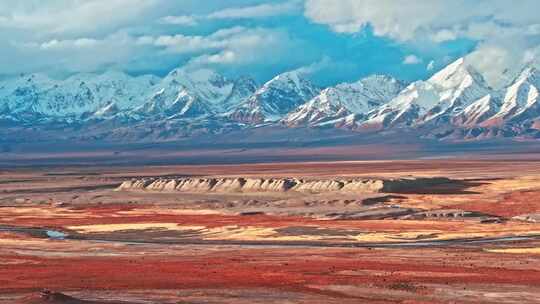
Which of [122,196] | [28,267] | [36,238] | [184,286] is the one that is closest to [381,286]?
[184,286]

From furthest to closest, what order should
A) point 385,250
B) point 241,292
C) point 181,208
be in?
point 181,208 < point 385,250 < point 241,292

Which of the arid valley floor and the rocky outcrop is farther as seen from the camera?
the rocky outcrop

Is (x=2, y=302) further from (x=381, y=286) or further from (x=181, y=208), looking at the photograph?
(x=181, y=208)

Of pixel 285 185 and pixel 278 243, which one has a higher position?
pixel 278 243

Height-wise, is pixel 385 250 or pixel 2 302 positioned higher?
pixel 2 302

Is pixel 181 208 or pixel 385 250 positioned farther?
pixel 181 208

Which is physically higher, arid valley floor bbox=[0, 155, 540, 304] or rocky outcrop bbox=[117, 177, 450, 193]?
arid valley floor bbox=[0, 155, 540, 304]
